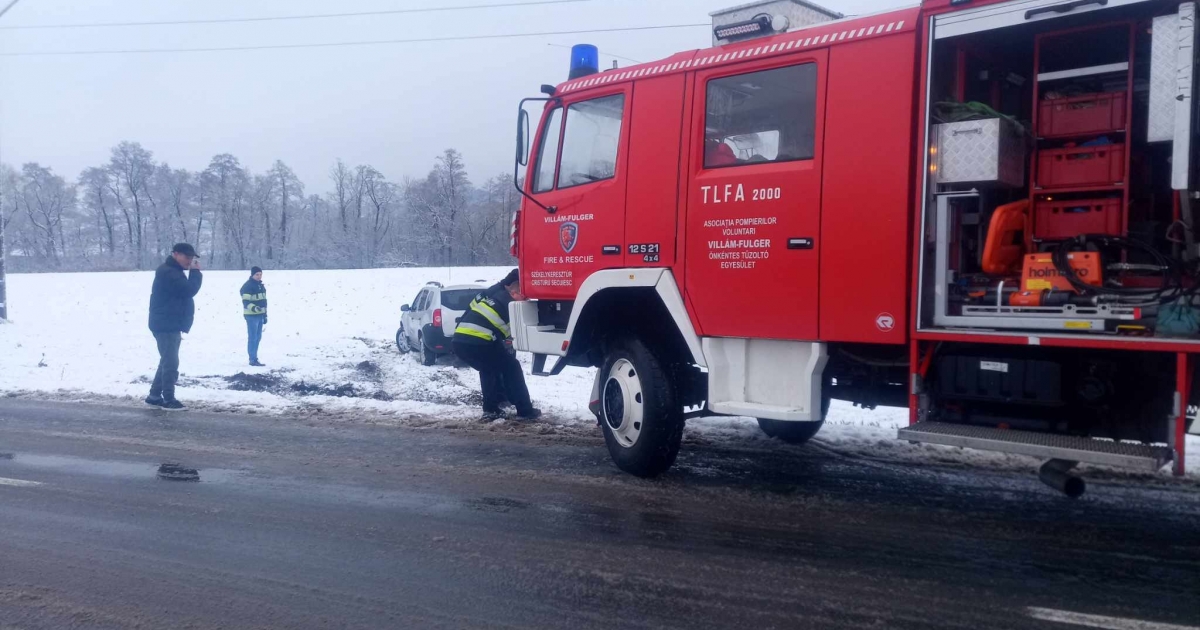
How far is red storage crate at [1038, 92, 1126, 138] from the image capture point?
499 centimetres

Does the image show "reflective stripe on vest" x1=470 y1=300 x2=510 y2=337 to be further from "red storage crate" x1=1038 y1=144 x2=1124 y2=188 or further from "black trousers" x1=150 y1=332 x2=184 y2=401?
"red storage crate" x1=1038 y1=144 x2=1124 y2=188

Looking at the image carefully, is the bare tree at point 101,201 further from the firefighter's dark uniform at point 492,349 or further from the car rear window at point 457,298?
the firefighter's dark uniform at point 492,349

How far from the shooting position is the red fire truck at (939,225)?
4719mm

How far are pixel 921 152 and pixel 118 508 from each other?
5.37 metres

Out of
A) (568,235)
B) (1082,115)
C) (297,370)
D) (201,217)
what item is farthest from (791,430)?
(201,217)

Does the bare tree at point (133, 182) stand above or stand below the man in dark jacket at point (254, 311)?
above

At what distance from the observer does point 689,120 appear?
6.21 metres

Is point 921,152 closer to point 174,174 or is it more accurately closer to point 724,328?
point 724,328

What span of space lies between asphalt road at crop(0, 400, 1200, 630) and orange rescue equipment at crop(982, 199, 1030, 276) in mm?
1508

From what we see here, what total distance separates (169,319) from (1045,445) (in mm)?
9188

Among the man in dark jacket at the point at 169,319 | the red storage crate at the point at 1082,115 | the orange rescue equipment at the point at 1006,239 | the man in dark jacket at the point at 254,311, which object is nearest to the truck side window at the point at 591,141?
the orange rescue equipment at the point at 1006,239

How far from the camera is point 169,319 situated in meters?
10.4

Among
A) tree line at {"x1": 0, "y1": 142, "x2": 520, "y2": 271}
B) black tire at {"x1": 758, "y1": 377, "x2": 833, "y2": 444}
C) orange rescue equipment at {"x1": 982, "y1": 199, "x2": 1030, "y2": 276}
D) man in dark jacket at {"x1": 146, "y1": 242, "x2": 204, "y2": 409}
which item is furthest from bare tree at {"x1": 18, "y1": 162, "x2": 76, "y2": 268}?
orange rescue equipment at {"x1": 982, "y1": 199, "x2": 1030, "y2": 276}

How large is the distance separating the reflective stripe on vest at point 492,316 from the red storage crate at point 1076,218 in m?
5.13
